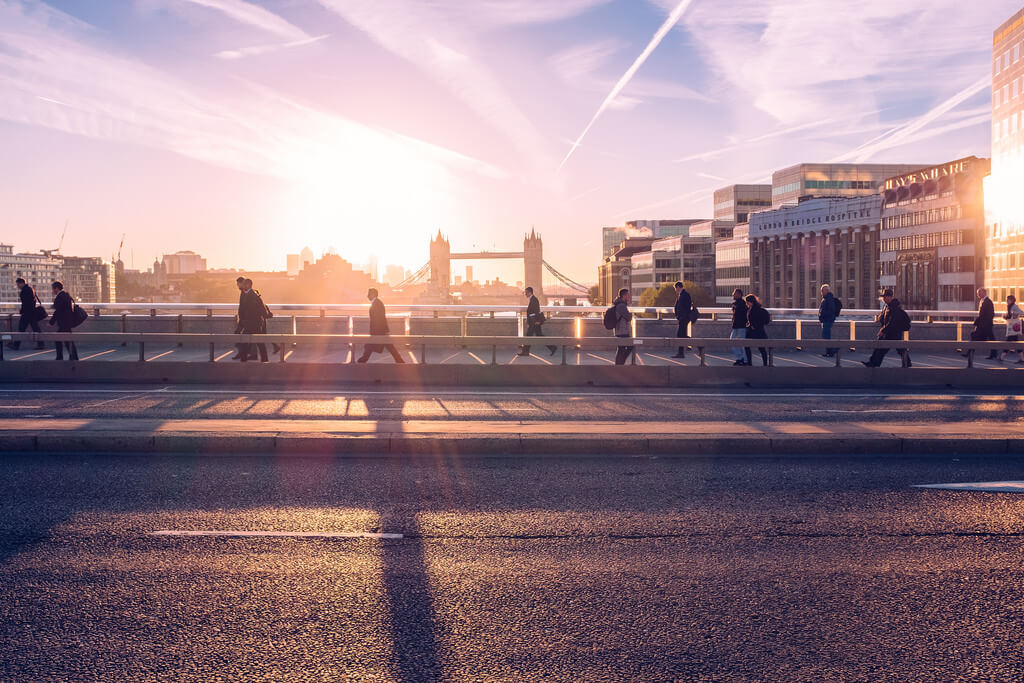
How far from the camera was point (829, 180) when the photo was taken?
161250 mm

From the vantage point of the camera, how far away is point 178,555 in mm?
6359

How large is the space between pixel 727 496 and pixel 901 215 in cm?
12489

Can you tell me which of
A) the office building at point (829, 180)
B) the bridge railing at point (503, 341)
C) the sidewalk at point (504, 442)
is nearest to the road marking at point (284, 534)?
the sidewalk at point (504, 442)

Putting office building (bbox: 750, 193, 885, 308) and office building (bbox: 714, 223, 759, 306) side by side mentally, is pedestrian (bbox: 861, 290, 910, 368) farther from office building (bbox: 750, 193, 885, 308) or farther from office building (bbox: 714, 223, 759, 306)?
office building (bbox: 714, 223, 759, 306)

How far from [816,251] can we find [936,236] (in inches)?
1363

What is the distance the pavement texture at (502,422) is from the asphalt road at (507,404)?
0.03 metres

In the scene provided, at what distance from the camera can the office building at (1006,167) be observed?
8575 cm

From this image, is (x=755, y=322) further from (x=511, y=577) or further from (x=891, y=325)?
(x=511, y=577)

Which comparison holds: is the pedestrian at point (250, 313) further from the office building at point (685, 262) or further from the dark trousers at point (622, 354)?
the office building at point (685, 262)

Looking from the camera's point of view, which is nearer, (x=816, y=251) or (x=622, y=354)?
(x=622, y=354)

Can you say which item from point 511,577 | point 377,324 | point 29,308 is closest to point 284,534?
point 511,577

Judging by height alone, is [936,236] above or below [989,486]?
above

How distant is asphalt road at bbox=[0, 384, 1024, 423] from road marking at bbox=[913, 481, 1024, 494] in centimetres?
406

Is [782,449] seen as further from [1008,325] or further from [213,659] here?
[1008,325]
